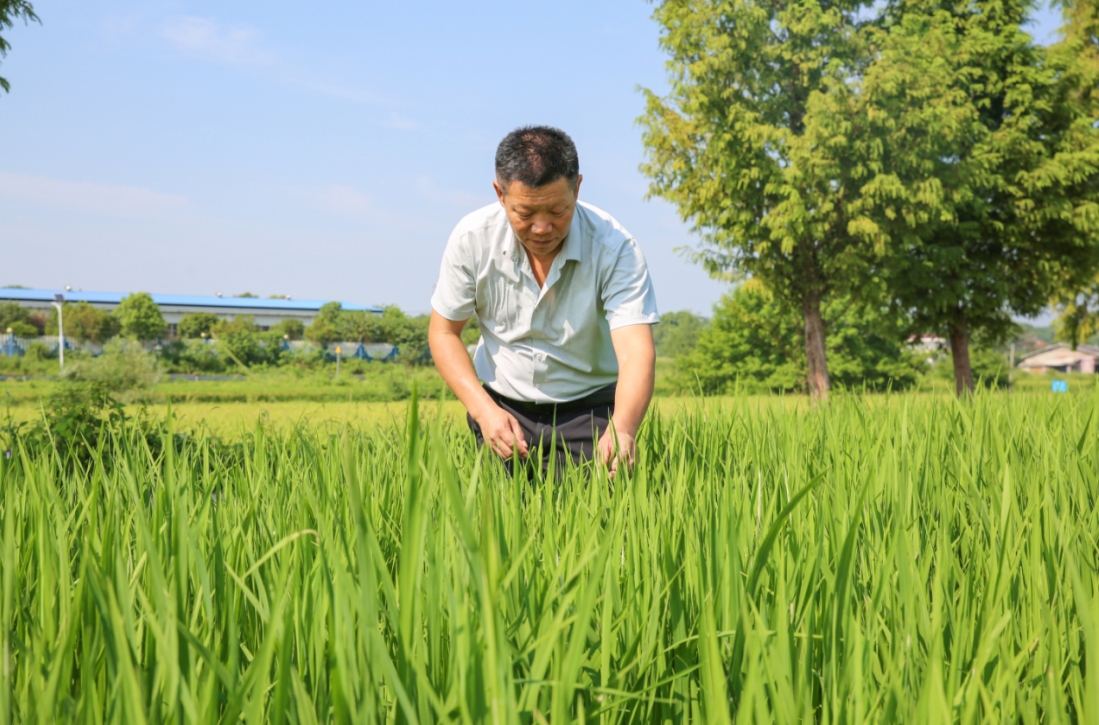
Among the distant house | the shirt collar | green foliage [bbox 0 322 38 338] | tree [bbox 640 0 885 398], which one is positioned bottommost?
the distant house

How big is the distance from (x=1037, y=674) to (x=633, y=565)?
1.93 feet

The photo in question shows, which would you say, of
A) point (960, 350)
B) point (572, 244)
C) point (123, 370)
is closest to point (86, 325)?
point (123, 370)

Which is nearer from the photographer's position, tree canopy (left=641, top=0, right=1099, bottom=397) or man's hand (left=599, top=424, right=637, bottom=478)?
man's hand (left=599, top=424, right=637, bottom=478)

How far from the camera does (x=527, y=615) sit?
1.05 metres

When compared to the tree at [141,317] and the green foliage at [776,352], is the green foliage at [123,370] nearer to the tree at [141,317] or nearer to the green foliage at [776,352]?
the green foliage at [776,352]

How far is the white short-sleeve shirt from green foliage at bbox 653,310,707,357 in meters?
53.2

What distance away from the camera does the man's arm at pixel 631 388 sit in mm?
2270

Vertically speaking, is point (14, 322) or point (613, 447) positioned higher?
point (14, 322)

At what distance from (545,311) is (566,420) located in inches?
19.2

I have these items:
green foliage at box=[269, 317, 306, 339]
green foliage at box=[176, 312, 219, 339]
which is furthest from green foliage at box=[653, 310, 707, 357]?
green foliage at box=[176, 312, 219, 339]

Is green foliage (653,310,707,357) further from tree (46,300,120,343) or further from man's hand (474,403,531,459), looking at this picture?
man's hand (474,403,531,459)

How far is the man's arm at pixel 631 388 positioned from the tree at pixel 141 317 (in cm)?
4590

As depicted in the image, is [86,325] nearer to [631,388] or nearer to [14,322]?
[14,322]

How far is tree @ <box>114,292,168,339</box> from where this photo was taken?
143 feet
